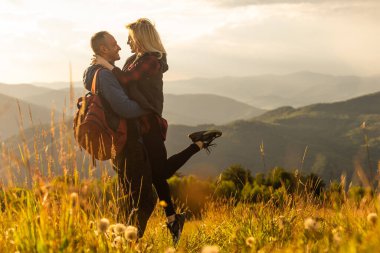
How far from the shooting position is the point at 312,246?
305cm

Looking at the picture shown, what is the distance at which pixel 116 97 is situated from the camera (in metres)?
4.57

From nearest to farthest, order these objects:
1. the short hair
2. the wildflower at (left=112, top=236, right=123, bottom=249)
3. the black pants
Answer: the wildflower at (left=112, top=236, right=123, bottom=249)
the black pants
the short hair

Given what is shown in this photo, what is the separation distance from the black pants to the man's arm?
137 millimetres

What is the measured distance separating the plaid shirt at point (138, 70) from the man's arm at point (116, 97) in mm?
117

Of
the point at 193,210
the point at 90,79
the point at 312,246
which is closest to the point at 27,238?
the point at 312,246

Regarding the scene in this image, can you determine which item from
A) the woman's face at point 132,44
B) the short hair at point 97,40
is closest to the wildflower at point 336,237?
the woman's face at point 132,44

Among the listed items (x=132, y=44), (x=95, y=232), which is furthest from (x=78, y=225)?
(x=132, y=44)

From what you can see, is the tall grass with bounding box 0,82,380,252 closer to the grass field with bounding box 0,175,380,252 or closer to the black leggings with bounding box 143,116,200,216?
the grass field with bounding box 0,175,380,252

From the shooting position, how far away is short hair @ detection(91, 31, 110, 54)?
4809 millimetres

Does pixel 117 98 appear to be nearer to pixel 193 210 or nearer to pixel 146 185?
pixel 146 185

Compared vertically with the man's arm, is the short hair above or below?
above

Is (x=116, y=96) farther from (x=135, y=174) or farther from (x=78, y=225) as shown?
(x=78, y=225)

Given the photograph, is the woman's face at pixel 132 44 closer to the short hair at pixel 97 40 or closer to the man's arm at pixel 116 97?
the short hair at pixel 97 40

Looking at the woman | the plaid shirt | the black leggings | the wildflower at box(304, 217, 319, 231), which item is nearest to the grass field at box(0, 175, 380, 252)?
the wildflower at box(304, 217, 319, 231)
